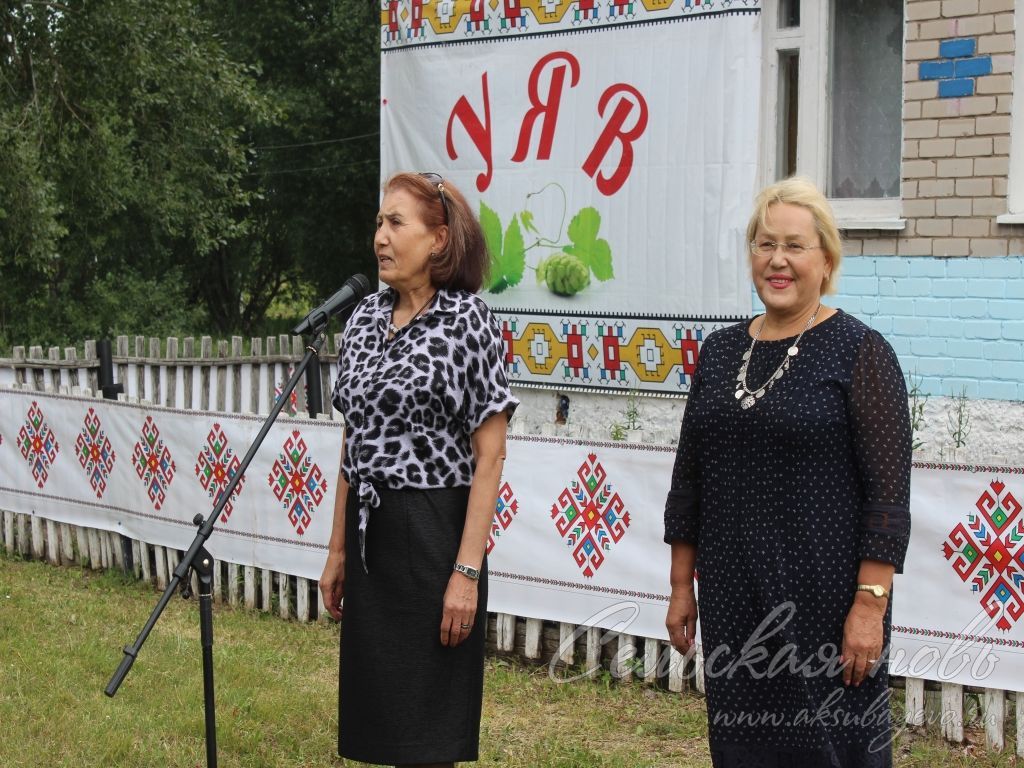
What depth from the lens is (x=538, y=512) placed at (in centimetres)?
632

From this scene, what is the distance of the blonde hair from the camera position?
327 cm

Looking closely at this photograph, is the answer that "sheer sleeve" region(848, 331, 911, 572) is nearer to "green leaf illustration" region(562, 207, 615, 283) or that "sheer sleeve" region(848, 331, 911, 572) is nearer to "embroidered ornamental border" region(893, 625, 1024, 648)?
"embroidered ornamental border" region(893, 625, 1024, 648)

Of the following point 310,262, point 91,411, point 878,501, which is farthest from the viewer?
point 310,262

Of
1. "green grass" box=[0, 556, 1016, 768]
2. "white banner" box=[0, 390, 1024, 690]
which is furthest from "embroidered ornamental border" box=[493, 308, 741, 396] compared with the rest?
"green grass" box=[0, 556, 1016, 768]

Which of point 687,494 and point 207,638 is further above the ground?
point 687,494

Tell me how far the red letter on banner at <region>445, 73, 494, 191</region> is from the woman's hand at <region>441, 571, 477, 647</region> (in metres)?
6.21

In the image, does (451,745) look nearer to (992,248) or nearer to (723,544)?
(723,544)

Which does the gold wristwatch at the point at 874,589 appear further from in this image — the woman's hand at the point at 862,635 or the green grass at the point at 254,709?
the green grass at the point at 254,709

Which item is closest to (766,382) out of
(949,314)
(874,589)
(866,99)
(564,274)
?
(874,589)

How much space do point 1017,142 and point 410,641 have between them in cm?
525

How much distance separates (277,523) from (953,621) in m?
3.81

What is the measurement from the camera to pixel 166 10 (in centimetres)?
1658

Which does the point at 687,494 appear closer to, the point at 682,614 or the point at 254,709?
the point at 682,614

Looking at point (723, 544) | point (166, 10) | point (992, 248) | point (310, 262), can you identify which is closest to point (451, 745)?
point (723, 544)
